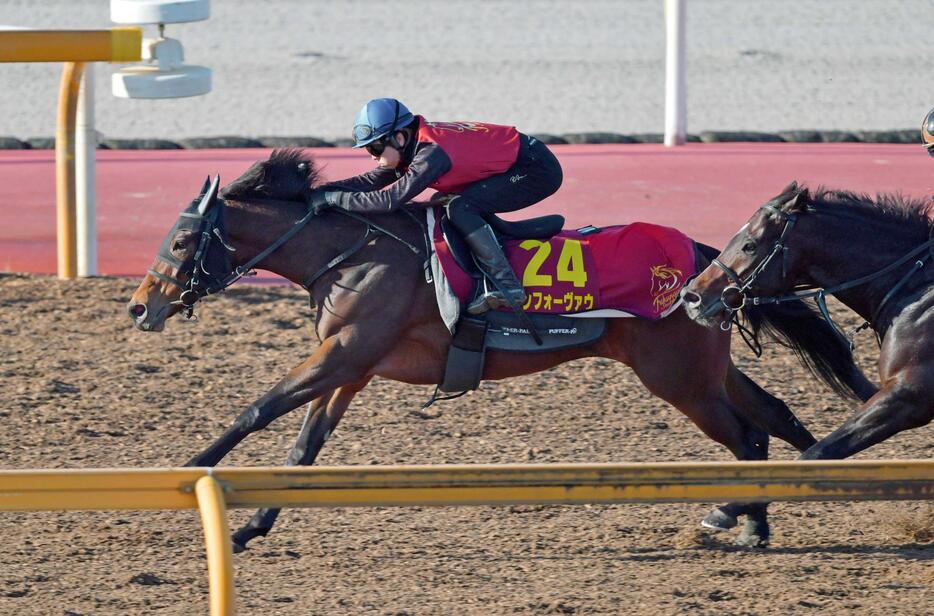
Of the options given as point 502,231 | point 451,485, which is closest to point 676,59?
point 502,231

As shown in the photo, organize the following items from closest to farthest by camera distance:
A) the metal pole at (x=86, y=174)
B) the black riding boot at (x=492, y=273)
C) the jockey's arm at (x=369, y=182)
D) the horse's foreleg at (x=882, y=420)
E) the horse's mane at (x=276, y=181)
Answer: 1. the horse's foreleg at (x=882, y=420)
2. the black riding boot at (x=492, y=273)
3. the horse's mane at (x=276, y=181)
4. the jockey's arm at (x=369, y=182)
5. the metal pole at (x=86, y=174)

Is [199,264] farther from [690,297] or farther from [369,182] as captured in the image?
[690,297]

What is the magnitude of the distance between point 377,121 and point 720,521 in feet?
7.24

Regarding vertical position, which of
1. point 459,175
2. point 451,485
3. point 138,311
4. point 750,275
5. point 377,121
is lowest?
point 451,485

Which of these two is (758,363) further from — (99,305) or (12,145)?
(12,145)

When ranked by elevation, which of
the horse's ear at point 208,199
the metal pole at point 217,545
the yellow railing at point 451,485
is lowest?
the metal pole at point 217,545

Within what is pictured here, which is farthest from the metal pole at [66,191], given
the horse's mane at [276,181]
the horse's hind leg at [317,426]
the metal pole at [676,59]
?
the metal pole at [676,59]

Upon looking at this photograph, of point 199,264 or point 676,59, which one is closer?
point 199,264

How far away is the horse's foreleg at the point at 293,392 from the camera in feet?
19.0

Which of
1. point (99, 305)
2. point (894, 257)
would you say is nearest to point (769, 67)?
point (99, 305)

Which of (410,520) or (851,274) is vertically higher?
(851,274)

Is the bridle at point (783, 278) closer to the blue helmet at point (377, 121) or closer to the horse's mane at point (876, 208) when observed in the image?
the horse's mane at point (876, 208)

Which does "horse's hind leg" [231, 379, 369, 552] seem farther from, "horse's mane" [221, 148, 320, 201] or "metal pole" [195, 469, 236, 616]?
"metal pole" [195, 469, 236, 616]

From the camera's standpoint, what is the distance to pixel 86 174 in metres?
9.88
